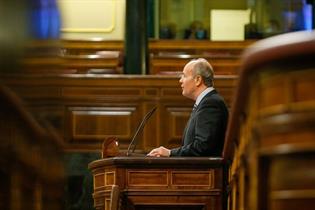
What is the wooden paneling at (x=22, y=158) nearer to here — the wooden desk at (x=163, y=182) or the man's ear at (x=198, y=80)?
the wooden desk at (x=163, y=182)

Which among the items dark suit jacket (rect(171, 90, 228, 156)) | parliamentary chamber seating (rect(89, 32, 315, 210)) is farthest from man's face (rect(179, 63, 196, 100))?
parliamentary chamber seating (rect(89, 32, 315, 210))

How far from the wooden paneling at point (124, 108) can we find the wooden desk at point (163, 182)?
2255mm

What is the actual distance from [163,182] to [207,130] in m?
0.42

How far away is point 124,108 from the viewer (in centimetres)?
699

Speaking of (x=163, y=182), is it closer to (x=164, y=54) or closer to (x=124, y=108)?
(x=124, y=108)

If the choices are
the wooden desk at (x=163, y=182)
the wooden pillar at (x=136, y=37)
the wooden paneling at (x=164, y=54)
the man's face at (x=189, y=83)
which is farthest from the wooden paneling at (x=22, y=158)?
the wooden paneling at (x=164, y=54)

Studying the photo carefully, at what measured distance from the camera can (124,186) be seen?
174 inches

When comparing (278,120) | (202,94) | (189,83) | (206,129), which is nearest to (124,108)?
(189,83)

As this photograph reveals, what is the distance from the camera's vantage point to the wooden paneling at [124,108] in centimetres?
686

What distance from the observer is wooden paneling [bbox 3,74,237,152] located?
6.86 metres

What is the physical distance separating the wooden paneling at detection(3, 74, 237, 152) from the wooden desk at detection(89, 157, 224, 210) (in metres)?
2.26

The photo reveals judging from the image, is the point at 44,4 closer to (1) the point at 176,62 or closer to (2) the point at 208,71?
(2) the point at 208,71

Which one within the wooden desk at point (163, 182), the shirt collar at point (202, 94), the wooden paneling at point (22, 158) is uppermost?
the wooden paneling at point (22, 158)

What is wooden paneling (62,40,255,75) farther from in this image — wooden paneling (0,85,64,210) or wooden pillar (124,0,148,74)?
wooden paneling (0,85,64,210)
